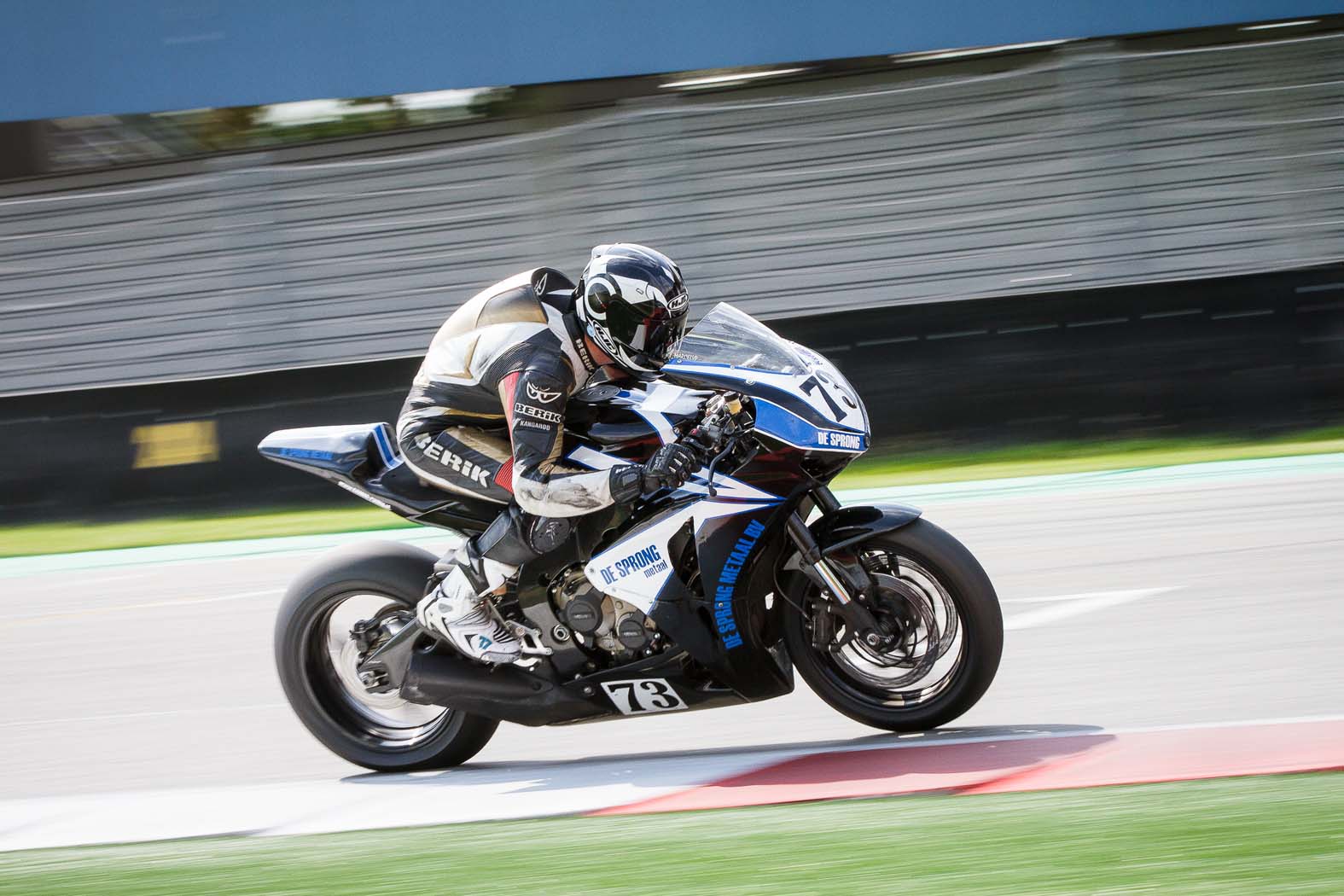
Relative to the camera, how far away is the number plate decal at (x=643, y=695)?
5.37 meters

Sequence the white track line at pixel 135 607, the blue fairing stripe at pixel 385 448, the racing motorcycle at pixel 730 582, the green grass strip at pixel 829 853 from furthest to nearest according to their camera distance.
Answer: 1. the white track line at pixel 135 607
2. the blue fairing stripe at pixel 385 448
3. the racing motorcycle at pixel 730 582
4. the green grass strip at pixel 829 853

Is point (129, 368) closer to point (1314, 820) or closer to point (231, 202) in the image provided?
point (231, 202)

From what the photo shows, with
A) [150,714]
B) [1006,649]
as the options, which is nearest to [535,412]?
[1006,649]

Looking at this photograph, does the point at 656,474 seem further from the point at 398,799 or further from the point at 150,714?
the point at 150,714

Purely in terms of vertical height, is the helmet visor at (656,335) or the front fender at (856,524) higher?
the helmet visor at (656,335)

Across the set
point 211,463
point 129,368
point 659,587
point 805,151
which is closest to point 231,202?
point 129,368

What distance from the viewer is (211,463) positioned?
13.5 m

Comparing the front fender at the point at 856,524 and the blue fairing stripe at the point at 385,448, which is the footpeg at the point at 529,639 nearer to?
the blue fairing stripe at the point at 385,448

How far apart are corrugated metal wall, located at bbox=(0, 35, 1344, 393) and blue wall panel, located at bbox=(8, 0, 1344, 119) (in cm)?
84

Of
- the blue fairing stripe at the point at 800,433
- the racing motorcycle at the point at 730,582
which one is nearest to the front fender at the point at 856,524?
the racing motorcycle at the point at 730,582

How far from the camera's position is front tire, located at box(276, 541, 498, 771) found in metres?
5.80

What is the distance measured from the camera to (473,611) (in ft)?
18.3

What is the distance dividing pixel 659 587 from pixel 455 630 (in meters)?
0.80

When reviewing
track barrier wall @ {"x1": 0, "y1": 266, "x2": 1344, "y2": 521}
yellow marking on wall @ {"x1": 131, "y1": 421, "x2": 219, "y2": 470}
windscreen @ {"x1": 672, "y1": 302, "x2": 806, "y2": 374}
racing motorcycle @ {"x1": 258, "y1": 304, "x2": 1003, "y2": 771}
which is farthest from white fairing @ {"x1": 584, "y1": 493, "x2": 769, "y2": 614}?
yellow marking on wall @ {"x1": 131, "y1": 421, "x2": 219, "y2": 470}
